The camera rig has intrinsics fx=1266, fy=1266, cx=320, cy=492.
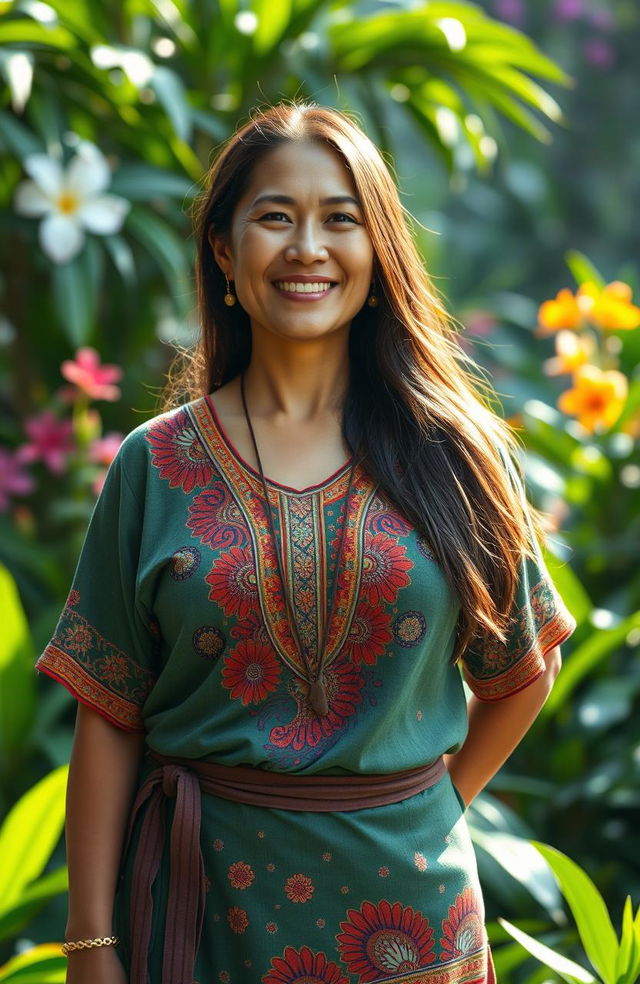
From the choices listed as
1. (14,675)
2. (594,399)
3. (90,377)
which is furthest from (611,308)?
(14,675)

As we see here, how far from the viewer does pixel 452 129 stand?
3.55 meters

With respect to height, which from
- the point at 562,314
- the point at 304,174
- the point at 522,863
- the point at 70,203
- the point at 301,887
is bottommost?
the point at 522,863

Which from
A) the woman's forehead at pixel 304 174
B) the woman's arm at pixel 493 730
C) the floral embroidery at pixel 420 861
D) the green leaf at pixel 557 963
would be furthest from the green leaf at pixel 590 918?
the woman's forehead at pixel 304 174

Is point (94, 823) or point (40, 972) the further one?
point (40, 972)

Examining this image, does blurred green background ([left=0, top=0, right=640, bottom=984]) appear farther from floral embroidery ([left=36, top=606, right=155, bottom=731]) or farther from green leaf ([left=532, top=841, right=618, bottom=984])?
floral embroidery ([left=36, top=606, right=155, bottom=731])

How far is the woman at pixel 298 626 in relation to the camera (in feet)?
4.63

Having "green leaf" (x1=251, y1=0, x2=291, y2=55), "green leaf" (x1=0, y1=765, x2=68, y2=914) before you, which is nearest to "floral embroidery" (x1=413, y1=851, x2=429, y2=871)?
"green leaf" (x1=0, y1=765, x2=68, y2=914)

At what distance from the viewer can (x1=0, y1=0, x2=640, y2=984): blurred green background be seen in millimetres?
2711

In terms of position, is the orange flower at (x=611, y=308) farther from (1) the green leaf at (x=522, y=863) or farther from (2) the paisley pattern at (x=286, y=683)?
(2) the paisley pattern at (x=286, y=683)

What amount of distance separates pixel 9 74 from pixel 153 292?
79 cm

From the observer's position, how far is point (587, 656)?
2.68 metres

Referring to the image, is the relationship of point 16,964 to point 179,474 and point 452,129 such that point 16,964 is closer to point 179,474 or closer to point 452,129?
point 179,474

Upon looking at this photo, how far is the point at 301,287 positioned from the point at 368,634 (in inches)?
16.1

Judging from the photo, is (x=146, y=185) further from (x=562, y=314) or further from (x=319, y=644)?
(x=319, y=644)
